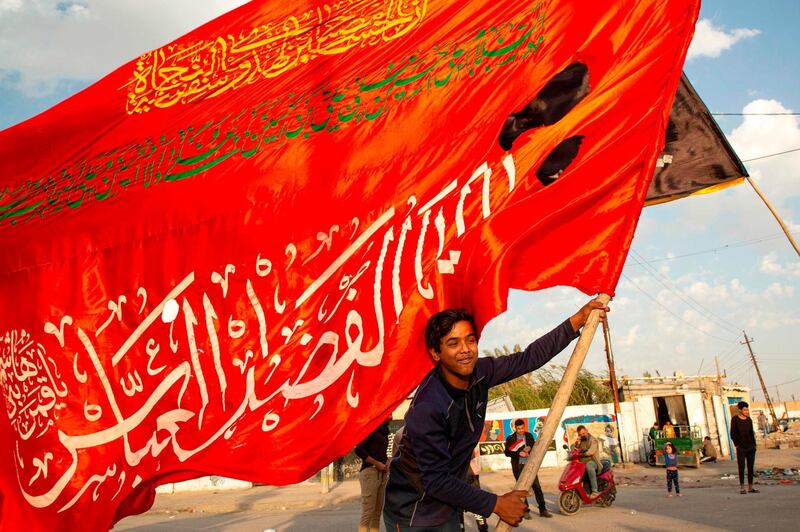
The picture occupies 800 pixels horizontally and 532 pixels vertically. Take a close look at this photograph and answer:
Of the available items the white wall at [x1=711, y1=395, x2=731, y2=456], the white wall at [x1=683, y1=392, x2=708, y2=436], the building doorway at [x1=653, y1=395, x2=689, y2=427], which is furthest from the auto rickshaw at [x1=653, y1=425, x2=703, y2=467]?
the building doorway at [x1=653, y1=395, x2=689, y2=427]

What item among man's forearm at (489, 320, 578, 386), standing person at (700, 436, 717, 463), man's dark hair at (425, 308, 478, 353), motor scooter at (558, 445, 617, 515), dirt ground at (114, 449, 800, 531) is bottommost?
standing person at (700, 436, 717, 463)

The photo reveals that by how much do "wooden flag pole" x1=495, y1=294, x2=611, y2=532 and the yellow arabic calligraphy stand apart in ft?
6.93

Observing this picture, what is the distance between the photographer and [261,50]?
171 inches

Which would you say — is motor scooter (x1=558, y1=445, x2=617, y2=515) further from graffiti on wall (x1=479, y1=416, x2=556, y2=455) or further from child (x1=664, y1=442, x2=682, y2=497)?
graffiti on wall (x1=479, y1=416, x2=556, y2=455)

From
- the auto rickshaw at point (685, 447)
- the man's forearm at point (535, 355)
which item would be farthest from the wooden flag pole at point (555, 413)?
the auto rickshaw at point (685, 447)

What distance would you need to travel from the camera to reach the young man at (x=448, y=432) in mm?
2633

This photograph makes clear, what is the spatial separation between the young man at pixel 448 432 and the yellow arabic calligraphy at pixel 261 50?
194 cm

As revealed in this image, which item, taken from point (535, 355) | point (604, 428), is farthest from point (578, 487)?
point (604, 428)

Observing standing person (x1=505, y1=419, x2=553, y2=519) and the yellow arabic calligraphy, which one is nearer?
the yellow arabic calligraphy

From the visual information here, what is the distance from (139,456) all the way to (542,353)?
2051 millimetres

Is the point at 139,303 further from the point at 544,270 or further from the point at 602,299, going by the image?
the point at 602,299

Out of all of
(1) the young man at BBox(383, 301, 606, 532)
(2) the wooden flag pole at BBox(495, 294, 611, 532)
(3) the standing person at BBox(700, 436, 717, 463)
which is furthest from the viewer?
(3) the standing person at BBox(700, 436, 717, 463)

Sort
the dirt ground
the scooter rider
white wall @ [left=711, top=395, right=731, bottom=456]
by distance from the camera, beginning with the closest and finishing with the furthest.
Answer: the dirt ground
the scooter rider
white wall @ [left=711, top=395, right=731, bottom=456]

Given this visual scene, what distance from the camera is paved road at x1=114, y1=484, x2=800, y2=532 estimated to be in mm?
8227
